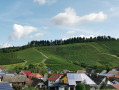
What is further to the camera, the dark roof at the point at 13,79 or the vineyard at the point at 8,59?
the vineyard at the point at 8,59

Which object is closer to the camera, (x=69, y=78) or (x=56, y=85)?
(x=69, y=78)

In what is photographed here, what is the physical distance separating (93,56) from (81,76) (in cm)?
12358

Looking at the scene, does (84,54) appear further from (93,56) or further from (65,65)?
(65,65)

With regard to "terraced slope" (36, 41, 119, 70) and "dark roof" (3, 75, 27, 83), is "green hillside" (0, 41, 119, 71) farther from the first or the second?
"dark roof" (3, 75, 27, 83)

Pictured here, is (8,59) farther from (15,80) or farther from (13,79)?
(15,80)

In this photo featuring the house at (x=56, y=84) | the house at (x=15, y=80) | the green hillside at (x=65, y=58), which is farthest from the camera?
the green hillside at (x=65, y=58)

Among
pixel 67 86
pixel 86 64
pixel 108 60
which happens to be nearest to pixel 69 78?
Result: pixel 67 86

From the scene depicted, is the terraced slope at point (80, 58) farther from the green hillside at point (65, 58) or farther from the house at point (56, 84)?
the house at point (56, 84)

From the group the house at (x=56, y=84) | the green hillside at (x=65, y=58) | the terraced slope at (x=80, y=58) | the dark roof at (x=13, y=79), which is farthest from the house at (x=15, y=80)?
the terraced slope at (x=80, y=58)

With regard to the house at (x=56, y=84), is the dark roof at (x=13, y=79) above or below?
above

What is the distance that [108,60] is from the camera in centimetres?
17188

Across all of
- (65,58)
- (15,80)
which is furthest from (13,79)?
(65,58)

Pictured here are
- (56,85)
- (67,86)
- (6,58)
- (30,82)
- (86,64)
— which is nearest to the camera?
(67,86)

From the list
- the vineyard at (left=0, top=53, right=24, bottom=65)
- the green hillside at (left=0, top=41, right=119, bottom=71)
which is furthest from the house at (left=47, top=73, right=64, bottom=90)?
the vineyard at (left=0, top=53, right=24, bottom=65)
